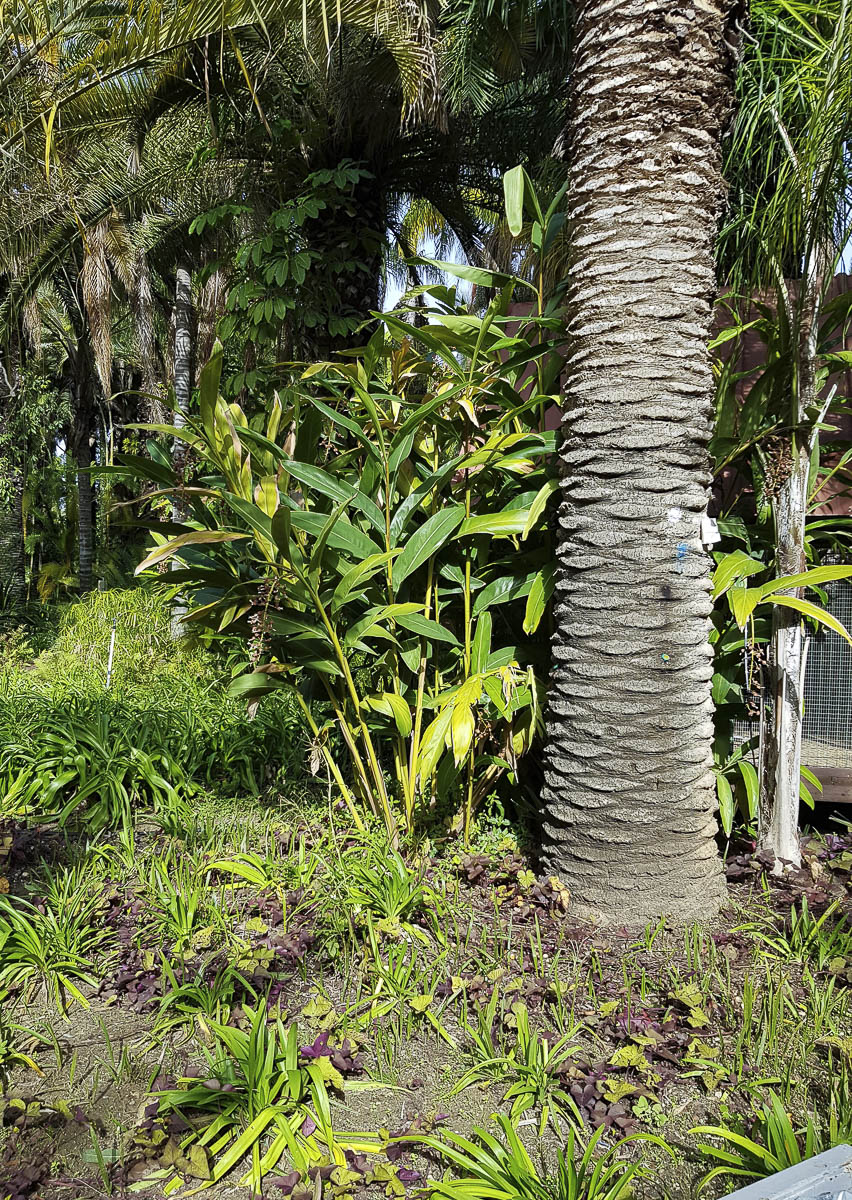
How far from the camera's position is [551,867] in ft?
8.99

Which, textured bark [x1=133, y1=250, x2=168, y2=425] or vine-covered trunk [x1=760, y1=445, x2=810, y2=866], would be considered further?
textured bark [x1=133, y1=250, x2=168, y2=425]

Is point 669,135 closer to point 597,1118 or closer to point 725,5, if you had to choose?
point 725,5

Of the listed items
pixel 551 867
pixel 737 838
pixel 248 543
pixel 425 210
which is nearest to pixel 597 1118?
pixel 551 867

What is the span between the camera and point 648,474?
8.45 feet

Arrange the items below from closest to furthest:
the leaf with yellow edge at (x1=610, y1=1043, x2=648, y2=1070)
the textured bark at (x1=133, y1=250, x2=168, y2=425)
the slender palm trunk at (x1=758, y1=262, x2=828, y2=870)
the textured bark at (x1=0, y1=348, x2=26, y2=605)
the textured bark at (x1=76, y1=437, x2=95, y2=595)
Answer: the leaf with yellow edge at (x1=610, y1=1043, x2=648, y2=1070)
the slender palm trunk at (x1=758, y1=262, x2=828, y2=870)
the textured bark at (x1=133, y1=250, x2=168, y2=425)
the textured bark at (x1=0, y1=348, x2=26, y2=605)
the textured bark at (x1=76, y1=437, x2=95, y2=595)

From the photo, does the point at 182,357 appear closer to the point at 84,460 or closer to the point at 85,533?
the point at 85,533

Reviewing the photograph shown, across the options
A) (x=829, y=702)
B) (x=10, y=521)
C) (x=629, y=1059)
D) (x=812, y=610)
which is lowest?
(x=629, y=1059)

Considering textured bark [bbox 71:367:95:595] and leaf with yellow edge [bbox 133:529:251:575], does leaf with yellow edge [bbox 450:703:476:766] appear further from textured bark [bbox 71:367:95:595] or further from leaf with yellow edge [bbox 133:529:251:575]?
textured bark [bbox 71:367:95:595]

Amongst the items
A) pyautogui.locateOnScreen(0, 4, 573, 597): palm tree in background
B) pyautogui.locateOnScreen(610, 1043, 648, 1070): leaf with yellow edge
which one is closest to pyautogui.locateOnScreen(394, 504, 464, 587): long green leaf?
pyautogui.locateOnScreen(610, 1043, 648, 1070): leaf with yellow edge

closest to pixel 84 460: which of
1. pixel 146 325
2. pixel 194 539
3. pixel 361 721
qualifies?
pixel 146 325

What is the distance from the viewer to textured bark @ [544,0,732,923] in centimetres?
256

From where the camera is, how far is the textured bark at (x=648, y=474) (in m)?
2.56

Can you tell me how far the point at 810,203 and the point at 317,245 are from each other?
4076 millimetres

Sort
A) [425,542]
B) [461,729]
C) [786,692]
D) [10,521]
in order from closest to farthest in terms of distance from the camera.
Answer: [461,729] → [425,542] → [786,692] → [10,521]
